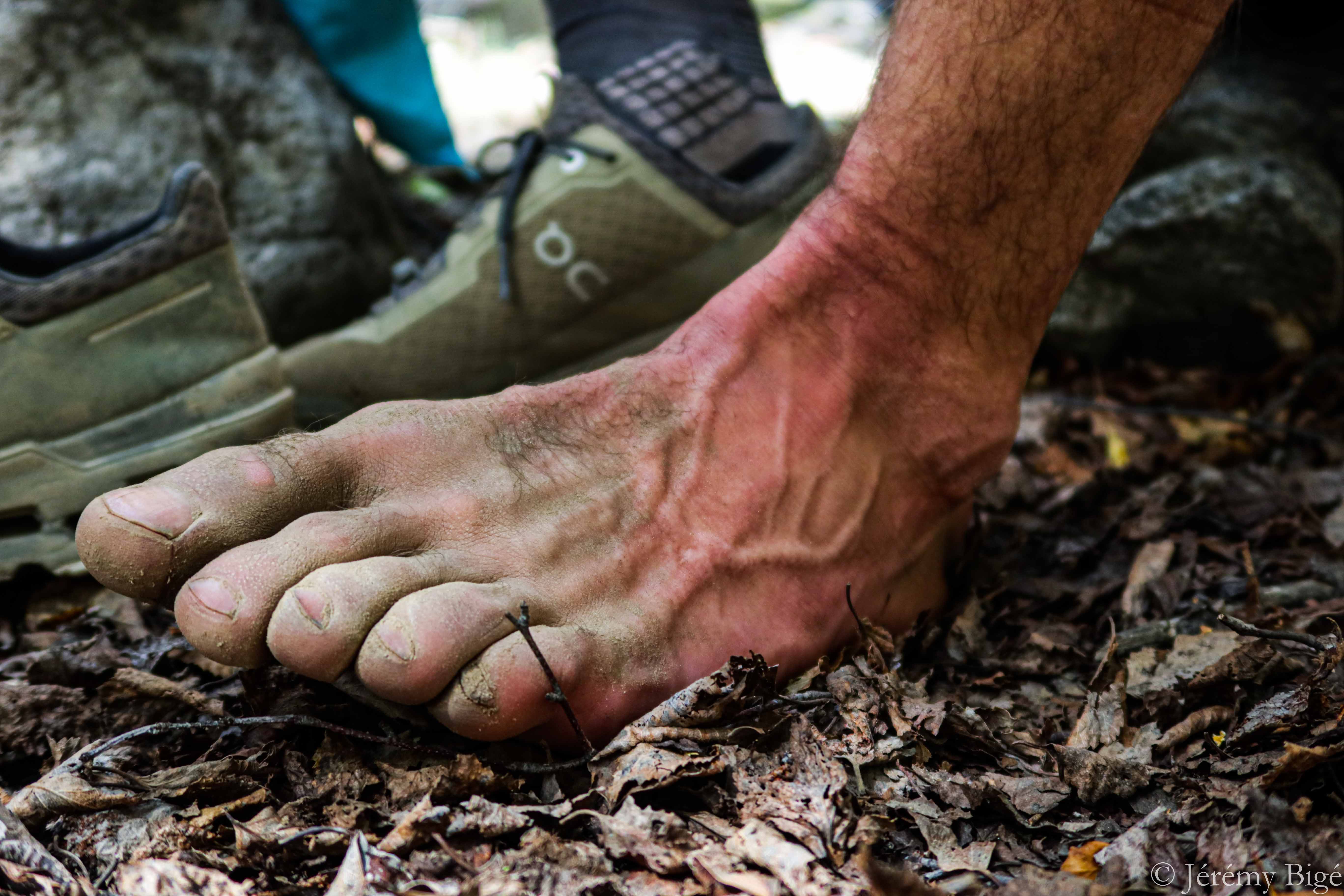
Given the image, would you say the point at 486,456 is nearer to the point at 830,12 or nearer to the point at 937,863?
the point at 937,863

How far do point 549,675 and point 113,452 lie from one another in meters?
0.98

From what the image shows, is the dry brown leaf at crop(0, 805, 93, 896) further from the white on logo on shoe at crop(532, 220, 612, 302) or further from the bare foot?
the white on logo on shoe at crop(532, 220, 612, 302)

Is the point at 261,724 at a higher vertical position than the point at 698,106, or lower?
lower

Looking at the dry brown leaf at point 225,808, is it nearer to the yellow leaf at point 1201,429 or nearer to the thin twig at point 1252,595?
the thin twig at point 1252,595

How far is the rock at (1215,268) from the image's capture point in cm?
250

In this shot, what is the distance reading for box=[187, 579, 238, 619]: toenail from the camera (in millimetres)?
997

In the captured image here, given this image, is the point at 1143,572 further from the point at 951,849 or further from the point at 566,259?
the point at 566,259

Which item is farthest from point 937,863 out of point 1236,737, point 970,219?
point 970,219

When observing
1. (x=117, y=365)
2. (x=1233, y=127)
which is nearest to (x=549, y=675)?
(x=117, y=365)

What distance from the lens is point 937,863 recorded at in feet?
3.22

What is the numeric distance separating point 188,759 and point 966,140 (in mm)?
1232

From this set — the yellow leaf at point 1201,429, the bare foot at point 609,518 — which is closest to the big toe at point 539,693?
the bare foot at point 609,518

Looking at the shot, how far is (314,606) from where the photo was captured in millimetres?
1000

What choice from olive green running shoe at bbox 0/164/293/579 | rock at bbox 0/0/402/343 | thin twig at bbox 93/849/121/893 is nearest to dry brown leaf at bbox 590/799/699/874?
thin twig at bbox 93/849/121/893
